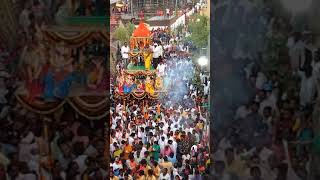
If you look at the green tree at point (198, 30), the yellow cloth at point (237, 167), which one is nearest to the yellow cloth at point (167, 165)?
the yellow cloth at point (237, 167)

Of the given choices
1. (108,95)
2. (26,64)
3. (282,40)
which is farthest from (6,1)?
(282,40)

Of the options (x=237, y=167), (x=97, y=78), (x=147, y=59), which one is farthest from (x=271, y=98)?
(x=147, y=59)

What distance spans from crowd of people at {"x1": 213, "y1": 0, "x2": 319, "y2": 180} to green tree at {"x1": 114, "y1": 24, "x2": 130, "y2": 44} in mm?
9808

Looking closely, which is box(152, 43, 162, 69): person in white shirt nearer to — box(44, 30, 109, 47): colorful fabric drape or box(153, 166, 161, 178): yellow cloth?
box(153, 166, 161, 178): yellow cloth

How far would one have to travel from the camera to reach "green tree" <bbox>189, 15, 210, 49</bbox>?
14561mm

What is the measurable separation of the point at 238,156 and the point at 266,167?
324mm

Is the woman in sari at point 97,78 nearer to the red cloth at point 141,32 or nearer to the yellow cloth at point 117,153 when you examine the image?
the yellow cloth at point 117,153

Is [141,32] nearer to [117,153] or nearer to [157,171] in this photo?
[117,153]

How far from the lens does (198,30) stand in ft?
48.9

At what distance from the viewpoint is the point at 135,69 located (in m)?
16.1

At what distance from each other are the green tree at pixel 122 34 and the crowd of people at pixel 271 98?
9808 mm

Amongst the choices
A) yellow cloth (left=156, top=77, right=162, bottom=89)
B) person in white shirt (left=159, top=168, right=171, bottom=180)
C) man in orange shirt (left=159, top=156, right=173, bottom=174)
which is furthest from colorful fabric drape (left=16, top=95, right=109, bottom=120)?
yellow cloth (left=156, top=77, right=162, bottom=89)

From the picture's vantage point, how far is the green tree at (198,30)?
14561 millimetres

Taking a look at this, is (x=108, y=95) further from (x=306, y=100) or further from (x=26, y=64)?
(x=306, y=100)
